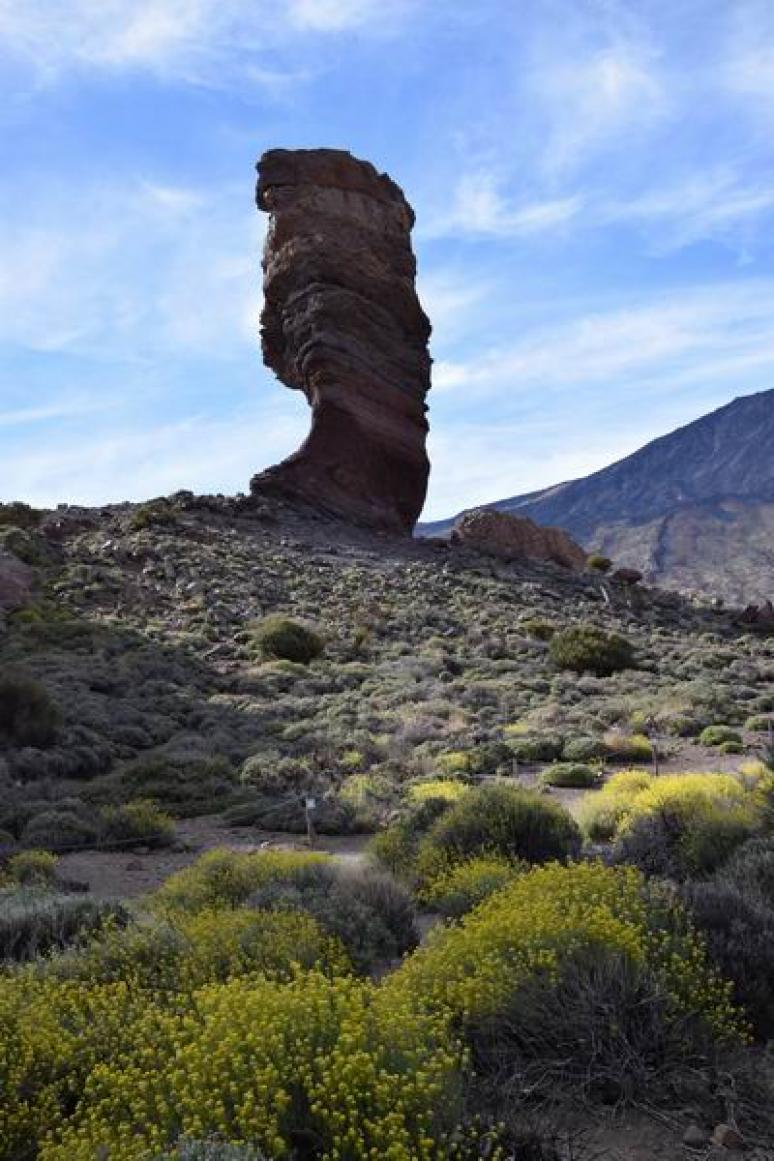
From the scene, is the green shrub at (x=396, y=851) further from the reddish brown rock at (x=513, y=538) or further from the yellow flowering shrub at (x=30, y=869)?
the reddish brown rock at (x=513, y=538)

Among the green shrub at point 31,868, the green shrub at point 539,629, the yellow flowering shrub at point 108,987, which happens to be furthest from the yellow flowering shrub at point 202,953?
the green shrub at point 539,629

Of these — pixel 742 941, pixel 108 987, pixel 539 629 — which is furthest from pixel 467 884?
pixel 539 629

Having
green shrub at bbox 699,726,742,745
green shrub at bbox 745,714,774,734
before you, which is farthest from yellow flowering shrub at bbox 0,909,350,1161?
green shrub at bbox 745,714,774,734

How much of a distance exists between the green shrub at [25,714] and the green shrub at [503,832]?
12.6m

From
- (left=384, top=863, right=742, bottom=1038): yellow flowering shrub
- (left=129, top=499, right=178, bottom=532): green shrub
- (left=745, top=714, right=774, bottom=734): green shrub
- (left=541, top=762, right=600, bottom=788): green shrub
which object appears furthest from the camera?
(left=129, top=499, right=178, bottom=532): green shrub

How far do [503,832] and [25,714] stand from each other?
14.0 meters

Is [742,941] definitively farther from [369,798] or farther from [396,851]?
[369,798]

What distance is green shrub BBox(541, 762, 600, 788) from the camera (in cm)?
1734

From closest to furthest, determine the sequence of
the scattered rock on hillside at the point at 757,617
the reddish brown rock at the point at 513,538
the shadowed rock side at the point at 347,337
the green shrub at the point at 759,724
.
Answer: the green shrub at the point at 759,724
the scattered rock on hillside at the point at 757,617
the shadowed rock side at the point at 347,337
the reddish brown rock at the point at 513,538

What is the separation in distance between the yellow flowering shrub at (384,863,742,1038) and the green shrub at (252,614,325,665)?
A: 2476 cm

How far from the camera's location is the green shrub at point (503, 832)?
1036 centimetres

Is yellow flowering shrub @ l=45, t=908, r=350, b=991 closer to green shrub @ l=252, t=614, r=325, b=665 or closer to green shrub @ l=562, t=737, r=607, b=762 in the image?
green shrub @ l=562, t=737, r=607, b=762

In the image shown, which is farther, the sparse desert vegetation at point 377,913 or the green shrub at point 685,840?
the green shrub at point 685,840

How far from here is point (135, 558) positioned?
133 ft
